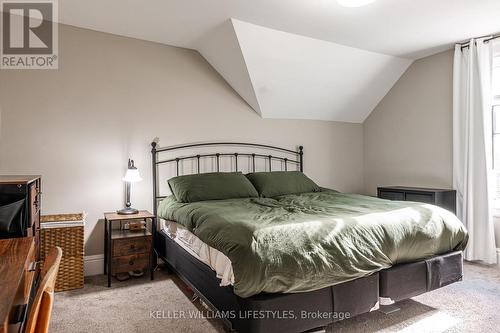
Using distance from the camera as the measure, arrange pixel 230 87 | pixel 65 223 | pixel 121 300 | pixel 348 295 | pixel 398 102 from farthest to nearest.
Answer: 1. pixel 398 102
2. pixel 230 87
3. pixel 65 223
4. pixel 121 300
5. pixel 348 295

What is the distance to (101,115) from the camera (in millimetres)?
3227

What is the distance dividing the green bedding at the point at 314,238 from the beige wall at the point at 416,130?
1613 mm

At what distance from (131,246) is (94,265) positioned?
1.81 ft

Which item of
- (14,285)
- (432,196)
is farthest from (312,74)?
(14,285)

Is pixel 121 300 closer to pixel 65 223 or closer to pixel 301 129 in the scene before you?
pixel 65 223

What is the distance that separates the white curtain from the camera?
338 centimetres

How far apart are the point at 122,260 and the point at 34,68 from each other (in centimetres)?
194

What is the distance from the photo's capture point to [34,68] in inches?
118

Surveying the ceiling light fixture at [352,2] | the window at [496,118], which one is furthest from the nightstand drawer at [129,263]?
the window at [496,118]

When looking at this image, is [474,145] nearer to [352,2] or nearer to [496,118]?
[496,118]

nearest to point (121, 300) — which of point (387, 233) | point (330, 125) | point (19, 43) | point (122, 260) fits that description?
point (122, 260)

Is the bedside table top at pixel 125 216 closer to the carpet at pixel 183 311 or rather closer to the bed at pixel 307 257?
the bed at pixel 307 257

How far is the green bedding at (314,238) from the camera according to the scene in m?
1.73

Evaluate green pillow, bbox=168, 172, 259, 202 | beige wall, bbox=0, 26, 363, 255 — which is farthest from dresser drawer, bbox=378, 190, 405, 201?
beige wall, bbox=0, 26, 363, 255
